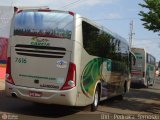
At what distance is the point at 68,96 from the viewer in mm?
12875

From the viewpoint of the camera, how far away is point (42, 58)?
13250mm

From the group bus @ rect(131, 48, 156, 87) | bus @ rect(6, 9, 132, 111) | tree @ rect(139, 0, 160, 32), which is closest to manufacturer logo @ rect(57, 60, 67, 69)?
bus @ rect(6, 9, 132, 111)

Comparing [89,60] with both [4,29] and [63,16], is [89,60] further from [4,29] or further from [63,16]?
[4,29]

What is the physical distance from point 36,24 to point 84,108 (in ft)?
14.3

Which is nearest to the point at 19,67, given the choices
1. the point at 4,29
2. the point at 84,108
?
the point at 84,108

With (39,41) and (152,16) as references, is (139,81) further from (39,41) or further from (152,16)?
(39,41)

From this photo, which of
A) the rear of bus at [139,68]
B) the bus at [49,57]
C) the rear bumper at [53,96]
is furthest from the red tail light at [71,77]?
the rear of bus at [139,68]

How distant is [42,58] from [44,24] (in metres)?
1.10

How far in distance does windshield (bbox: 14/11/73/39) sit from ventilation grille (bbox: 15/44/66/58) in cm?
39

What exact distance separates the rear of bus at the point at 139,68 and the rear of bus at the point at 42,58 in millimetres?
22028

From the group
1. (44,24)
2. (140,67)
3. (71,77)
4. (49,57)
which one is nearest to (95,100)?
(71,77)

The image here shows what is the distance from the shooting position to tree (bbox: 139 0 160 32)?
67.7 ft

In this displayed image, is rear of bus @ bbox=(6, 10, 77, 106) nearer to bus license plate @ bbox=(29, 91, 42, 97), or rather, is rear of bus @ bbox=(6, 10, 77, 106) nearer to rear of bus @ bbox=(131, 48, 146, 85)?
bus license plate @ bbox=(29, 91, 42, 97)

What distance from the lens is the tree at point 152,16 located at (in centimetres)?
2062
